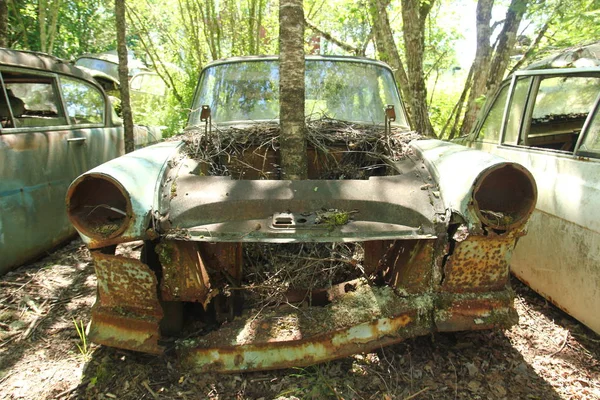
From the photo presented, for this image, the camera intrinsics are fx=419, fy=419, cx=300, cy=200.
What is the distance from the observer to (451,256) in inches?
83.2

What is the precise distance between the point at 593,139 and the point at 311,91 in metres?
2.03

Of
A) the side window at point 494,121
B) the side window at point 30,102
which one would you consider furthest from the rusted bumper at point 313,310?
the side window at point 30,102

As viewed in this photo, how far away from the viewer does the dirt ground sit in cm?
206

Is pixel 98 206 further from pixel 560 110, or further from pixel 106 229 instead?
pixel 560 110

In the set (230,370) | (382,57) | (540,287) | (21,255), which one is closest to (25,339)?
(21,255)

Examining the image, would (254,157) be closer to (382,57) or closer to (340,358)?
(340,358)

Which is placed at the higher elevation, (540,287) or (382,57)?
(382,57)

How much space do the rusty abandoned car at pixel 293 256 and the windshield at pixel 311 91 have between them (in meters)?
1.08

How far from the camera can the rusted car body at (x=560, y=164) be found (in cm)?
242

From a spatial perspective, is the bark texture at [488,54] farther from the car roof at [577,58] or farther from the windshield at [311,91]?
the windshield at [311,91]

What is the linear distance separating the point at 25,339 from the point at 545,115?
4.19 meters

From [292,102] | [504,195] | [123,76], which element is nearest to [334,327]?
[504,195]

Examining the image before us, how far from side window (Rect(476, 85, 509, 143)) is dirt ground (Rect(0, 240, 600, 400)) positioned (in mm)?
1681

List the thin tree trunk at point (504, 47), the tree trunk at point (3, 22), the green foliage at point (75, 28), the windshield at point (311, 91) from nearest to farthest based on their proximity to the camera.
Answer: the windshield at point (311, 91)
the tree trunk at point (3, 22)
the thin tree trunk at point (504, 47)
the green foliage at point (75, 28)
